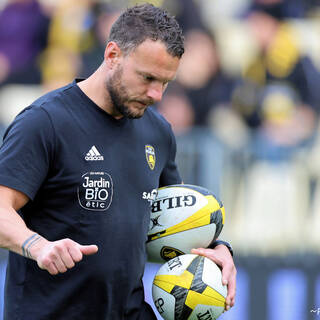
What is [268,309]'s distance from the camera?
7.20 meters

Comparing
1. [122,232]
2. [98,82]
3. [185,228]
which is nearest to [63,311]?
[122,232]

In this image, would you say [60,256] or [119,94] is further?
[119,94]

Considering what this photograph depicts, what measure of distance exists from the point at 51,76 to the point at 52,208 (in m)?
4.53

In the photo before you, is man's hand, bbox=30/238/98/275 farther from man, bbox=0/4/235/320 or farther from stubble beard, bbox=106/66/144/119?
stubble beard, bbox=106/66/144/119

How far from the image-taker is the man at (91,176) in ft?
10.8

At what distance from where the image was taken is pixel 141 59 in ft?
11.2

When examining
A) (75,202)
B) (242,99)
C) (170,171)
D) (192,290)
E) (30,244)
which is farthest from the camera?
(242,99)

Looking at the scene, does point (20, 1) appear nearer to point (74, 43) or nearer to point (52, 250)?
point (74, 43)

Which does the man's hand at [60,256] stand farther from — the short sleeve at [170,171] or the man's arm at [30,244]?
the short sleeve at [170,171]

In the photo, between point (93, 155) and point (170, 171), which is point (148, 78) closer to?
point (93, 155)

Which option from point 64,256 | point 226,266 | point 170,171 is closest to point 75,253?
point 64,256

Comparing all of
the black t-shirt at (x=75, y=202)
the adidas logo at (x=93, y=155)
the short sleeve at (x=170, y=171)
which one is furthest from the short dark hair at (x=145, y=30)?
the short sleeve at (x=170, y=171)

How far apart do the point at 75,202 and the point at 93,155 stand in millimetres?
244

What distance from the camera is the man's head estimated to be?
341cm
